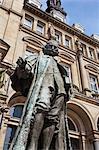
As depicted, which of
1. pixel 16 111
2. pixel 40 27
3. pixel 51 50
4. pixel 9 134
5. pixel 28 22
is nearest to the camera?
pixel 51 50

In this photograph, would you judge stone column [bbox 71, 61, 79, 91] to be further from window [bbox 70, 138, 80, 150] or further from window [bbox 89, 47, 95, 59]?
window [bbox 70, 138, 80, 150]

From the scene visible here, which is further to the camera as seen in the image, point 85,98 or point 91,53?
point 91,53

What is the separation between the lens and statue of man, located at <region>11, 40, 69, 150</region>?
9.43 feet

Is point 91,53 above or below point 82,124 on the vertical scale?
above

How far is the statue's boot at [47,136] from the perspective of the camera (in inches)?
118

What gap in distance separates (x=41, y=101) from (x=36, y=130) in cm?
45

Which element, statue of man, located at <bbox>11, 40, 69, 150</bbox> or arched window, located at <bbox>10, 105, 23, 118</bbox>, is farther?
arched window, located at <bbox>10, 105, 23, 118</bbox>

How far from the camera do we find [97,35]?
24250mm

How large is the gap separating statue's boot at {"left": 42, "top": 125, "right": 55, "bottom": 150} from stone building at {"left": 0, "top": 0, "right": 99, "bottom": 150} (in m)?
4.86

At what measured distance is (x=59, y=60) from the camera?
16.2 meters

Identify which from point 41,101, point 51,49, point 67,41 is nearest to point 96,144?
point 51,49

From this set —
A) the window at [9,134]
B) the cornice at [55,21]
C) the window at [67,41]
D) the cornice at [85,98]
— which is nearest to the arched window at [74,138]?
the cornice at [85,98]

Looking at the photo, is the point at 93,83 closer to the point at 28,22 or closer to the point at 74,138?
the point at 74,138

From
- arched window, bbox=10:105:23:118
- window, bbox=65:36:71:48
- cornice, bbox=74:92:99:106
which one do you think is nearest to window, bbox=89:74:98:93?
cornice, bbox=74:92:99:106
